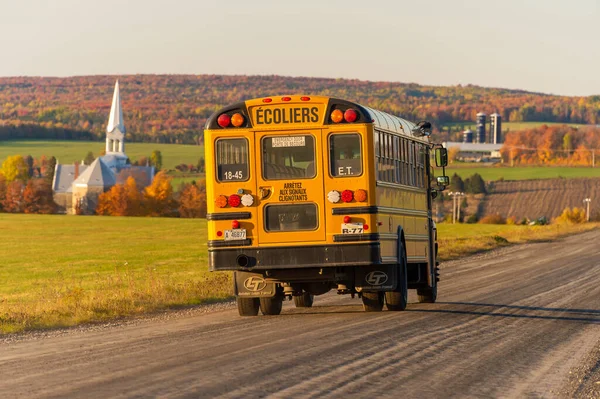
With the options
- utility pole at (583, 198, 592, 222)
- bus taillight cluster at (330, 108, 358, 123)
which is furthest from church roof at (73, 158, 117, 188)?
bus taillight cluster at (330, 108, 358, 123)

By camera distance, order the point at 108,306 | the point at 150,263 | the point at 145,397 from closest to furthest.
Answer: the point at 145,397 → the point at 108,306 → the point at 150,263

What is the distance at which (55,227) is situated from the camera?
96.8 meters

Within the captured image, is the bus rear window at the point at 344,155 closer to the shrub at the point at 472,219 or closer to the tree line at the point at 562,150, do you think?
the shrub at the point at 472,219

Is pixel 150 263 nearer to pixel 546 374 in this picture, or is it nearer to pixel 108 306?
pixel 108 306

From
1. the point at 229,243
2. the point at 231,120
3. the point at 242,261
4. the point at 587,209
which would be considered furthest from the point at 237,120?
the point at 587,209

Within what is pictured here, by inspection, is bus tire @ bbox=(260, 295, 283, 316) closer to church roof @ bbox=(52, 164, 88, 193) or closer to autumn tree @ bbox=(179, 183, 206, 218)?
autumn tree @ bbox=(179, 183, 206, 218)

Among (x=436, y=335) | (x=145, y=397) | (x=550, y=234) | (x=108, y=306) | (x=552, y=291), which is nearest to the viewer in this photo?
(x=145, y=397)

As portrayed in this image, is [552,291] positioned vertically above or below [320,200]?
below

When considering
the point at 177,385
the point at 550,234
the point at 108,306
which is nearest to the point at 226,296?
the point at 108,306

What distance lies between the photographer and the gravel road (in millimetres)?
10102

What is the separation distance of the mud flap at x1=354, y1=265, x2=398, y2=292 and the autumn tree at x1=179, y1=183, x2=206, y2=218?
118595 mm

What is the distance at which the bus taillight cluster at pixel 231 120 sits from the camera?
16.9 meters

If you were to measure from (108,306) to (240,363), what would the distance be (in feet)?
28.8

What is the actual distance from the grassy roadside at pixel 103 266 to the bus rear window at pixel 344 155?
16.2 ft
